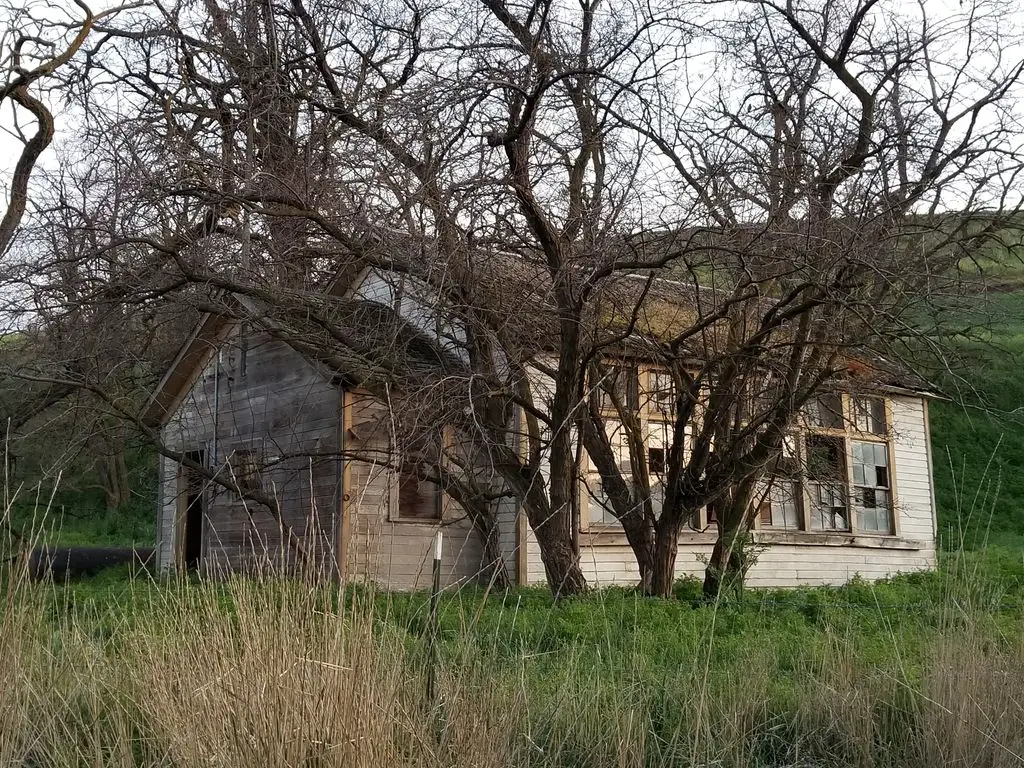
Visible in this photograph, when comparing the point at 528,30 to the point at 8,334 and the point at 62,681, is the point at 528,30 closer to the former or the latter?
the point at 8,334

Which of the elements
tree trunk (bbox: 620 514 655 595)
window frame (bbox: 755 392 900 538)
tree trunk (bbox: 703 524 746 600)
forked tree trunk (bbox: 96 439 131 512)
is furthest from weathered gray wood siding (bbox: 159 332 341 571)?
forked tree trunk (bbox: 96 439 131 512)

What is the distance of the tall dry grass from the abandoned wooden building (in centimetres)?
543

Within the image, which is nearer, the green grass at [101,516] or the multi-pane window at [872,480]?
the multi-pane window at [872,480]

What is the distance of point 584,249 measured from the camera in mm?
8859

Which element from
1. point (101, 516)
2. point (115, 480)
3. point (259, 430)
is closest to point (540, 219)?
point (259, 430)

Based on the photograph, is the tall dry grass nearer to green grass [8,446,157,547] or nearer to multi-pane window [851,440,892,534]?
multi-pane window [851,440,892,534]

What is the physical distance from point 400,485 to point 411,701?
29.3ft

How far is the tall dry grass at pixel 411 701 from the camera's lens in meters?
3.78

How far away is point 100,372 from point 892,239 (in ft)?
26.4

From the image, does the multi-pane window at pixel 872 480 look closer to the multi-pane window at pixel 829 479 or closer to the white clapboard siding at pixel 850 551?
the white clapboard siding at pixel 850 551

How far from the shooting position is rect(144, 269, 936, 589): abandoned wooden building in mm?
12859

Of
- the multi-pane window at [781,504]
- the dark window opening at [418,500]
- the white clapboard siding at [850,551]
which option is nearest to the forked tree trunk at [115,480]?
the dark window opening at [418,500]

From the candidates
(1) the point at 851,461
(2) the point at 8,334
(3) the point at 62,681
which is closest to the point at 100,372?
(2) the point at 8,334

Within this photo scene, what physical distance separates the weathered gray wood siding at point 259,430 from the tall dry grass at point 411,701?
8.02m
